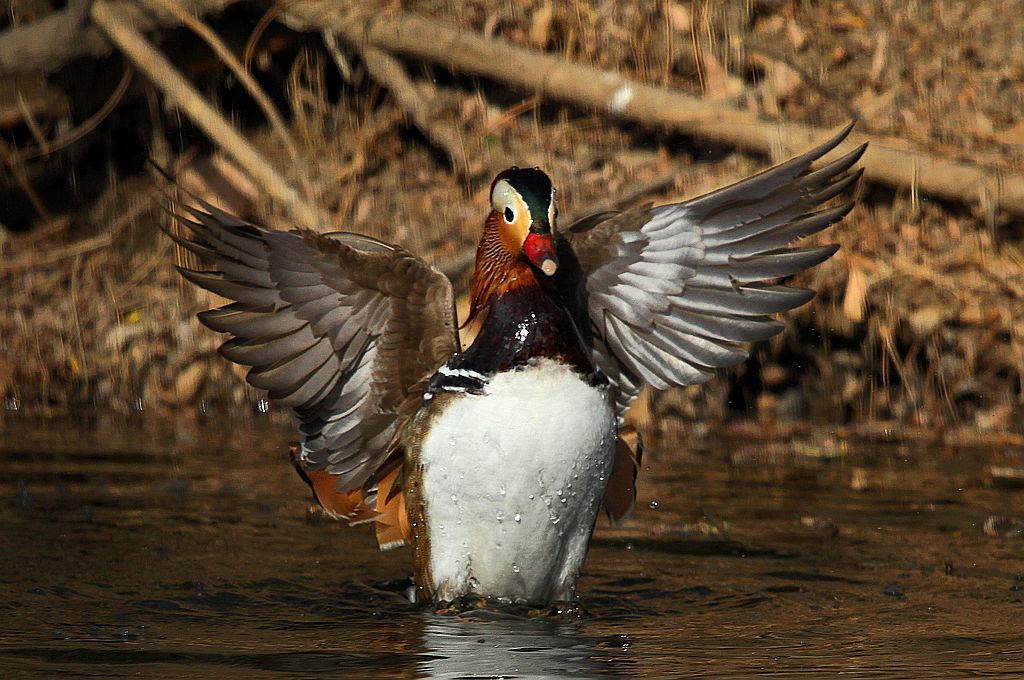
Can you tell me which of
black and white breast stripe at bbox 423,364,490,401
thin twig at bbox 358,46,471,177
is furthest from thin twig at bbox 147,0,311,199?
black and white breast stripe at bbox 423,364,490,401

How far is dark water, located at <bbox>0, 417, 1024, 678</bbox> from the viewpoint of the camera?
12.5 ft

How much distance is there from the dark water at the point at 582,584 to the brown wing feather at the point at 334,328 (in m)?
0.51

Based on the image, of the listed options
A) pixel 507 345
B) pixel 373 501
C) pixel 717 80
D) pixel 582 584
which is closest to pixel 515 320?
pixel 507 345

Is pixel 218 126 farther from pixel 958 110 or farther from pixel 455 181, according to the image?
pixel 958 110

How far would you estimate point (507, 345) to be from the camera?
4.22m

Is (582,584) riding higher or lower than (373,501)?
lower

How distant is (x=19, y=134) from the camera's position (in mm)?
9211

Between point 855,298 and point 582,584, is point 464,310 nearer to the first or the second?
point 855,298

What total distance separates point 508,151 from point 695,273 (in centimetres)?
446

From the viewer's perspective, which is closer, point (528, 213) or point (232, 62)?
point (528, 213)

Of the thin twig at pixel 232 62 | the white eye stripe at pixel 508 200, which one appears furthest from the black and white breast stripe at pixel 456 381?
the thin twig at pixel 232 62

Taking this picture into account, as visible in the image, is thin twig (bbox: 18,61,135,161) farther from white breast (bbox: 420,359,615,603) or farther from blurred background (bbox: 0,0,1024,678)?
white breast (bbox: 420,359,615,603)

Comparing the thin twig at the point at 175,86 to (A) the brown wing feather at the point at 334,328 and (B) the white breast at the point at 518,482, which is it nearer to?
(A) the brown wing feather at the point at 334,328

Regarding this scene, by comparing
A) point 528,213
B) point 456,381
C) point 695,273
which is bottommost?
point 456,381
